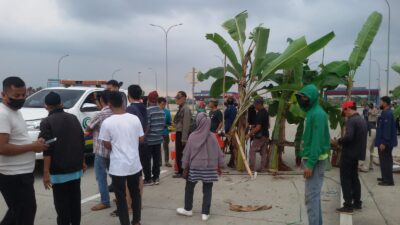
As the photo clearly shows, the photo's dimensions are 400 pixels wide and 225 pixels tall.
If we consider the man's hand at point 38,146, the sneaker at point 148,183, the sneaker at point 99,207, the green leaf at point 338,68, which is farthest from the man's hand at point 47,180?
the green leaf at point 338,68

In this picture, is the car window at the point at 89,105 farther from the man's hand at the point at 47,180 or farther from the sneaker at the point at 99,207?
the man's hand at the point at 47,180

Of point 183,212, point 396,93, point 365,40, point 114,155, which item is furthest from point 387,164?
point 114,155

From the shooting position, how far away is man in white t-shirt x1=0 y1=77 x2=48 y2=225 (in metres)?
3.92

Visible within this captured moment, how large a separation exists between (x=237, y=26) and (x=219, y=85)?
1507 millimetres

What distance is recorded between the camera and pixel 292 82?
9922 millimetres

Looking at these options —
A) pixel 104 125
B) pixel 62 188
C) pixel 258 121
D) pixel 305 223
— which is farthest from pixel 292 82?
pixel 62 188

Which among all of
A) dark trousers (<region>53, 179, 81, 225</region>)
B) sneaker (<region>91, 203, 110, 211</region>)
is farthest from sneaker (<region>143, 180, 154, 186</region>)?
dark trousers (<region>53, 179, 81, 225</region>)

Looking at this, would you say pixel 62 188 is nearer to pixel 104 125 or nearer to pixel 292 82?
pixel 104 125

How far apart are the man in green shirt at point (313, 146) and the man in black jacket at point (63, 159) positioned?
2.63 m

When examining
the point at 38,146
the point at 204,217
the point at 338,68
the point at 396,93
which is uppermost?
the point at 338,68

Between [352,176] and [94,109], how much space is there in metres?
6.06

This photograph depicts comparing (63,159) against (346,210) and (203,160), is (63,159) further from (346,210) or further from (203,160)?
(346,210)

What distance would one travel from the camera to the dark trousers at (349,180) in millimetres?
6234

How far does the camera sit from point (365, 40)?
10.2m
